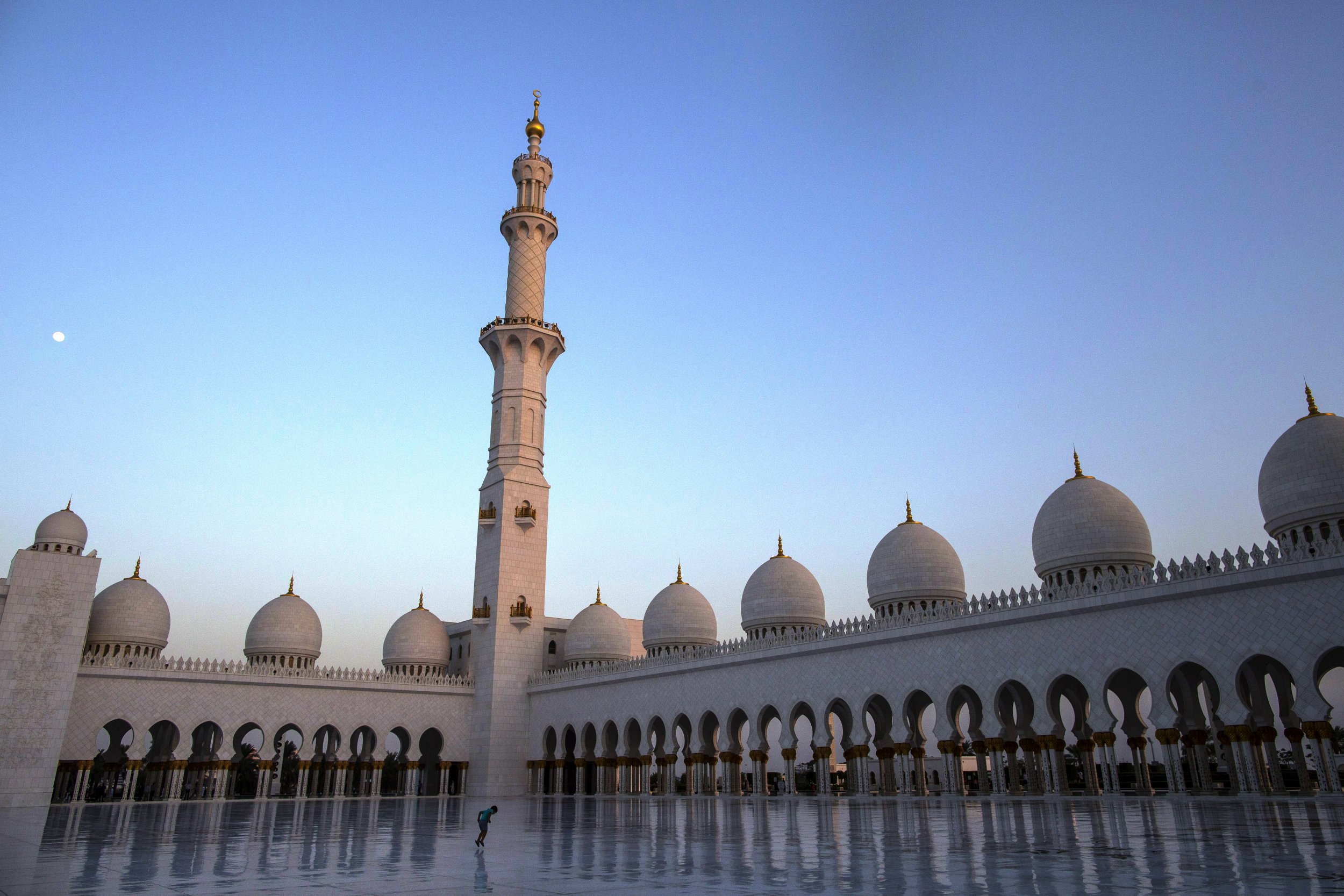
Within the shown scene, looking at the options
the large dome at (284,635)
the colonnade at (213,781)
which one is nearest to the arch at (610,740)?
the colonnade at (213,781)

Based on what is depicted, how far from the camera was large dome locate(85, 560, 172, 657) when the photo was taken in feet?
102

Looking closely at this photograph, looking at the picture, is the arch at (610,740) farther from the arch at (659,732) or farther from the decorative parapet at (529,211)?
the decorative parapet at (529,211)

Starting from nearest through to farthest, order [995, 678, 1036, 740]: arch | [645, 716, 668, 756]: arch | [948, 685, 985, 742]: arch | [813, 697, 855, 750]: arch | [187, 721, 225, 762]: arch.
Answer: [948, 685, 985, 742]: arch < [995, 678, 1036, 740]: arch < [813, 697, 855, 750]: arch < [645, 716, 668, 756]: arch < [187, 721, 225, 762]: arch

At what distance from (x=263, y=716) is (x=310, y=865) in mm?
25352

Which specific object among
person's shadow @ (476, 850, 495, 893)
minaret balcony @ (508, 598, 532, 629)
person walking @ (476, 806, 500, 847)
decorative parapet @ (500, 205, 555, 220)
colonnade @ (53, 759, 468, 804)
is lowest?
person's shadow @ (476, 850, 495, 893)

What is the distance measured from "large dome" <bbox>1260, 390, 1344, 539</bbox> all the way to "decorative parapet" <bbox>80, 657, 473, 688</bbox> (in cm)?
2559

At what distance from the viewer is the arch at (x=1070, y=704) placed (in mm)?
20391

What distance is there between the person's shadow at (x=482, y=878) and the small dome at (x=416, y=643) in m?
28.4

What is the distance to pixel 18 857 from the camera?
8.84 m

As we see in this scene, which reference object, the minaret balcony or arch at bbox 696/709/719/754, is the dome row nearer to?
the minaret balcony

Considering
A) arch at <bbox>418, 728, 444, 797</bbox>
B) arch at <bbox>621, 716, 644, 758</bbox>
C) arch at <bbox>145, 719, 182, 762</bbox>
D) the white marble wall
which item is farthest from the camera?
arch at <bbox>418, 728, 444, 797</bbox>

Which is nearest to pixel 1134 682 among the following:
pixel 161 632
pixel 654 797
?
pixel 654 797

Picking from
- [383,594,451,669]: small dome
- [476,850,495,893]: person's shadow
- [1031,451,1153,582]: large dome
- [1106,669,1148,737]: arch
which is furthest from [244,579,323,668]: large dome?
[476,850,495,893]: person's shadow

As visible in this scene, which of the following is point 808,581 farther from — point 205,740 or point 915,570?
point 205,740
